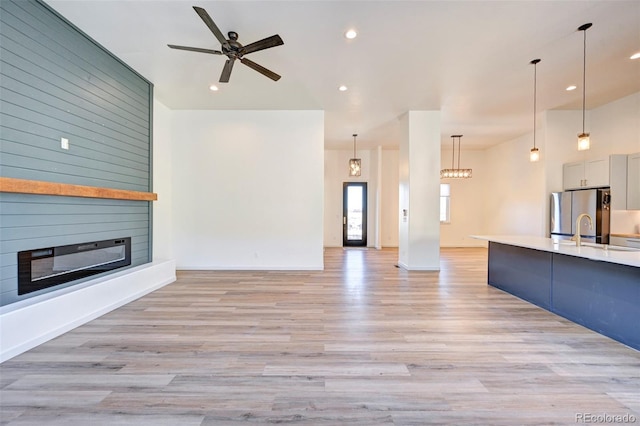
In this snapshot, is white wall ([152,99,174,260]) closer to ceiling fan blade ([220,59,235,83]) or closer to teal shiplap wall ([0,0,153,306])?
teal shiplap wall ([0,0,153,306])

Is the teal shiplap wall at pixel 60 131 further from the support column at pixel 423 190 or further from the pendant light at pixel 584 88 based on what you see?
the pendant light at pixel 584 88

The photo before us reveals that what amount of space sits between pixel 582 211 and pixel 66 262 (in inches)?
311

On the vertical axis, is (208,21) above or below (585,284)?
above

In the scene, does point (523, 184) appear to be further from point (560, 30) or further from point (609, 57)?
point (560, 30)

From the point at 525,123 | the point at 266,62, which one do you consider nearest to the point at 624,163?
the point at 525,123

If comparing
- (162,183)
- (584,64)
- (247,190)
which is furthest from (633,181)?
(162,183)

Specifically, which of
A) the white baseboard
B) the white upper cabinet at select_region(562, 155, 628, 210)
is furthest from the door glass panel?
the white baseboard

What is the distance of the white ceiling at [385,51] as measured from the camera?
2680 mm

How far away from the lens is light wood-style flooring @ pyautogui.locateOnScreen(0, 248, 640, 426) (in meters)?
1.57

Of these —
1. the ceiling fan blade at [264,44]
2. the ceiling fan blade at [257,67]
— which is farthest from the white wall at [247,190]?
the ceiling fan blade at [264,44]

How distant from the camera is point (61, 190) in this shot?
272 cm

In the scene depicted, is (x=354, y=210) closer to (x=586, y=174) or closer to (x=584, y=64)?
(x=586, y=174)

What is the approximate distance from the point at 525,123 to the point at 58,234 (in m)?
8.71

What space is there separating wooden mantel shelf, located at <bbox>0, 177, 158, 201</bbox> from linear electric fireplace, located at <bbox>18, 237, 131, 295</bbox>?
0.59 meters
